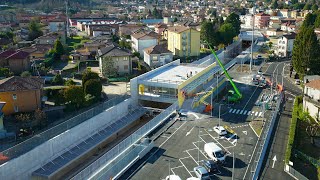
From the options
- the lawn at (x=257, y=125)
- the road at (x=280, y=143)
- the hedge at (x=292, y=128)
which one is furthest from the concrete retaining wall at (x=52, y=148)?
the hedge at (x=292, y=128)

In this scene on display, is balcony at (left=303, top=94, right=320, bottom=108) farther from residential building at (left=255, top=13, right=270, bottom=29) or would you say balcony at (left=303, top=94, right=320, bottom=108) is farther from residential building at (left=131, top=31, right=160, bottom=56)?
residential building at (left=255, top=13, right=270, bottom=29)

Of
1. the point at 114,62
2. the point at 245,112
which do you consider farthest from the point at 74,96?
the point at 245,112

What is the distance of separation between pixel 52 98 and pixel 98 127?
7.93 meters

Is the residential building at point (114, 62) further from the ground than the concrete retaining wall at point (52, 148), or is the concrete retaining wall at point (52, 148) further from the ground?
the residential building at point (114, 62)

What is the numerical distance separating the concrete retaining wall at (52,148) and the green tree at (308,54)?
20.0 metres

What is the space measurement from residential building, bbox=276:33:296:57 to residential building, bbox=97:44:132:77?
85.6 feet

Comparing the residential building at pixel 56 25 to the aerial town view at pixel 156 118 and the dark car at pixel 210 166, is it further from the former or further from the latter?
the dark car at pixel 210 166

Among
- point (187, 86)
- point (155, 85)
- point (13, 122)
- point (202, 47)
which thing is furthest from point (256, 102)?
point (202, 47)

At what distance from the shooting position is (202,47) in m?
60.7

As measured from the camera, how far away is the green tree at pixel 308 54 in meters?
36.3

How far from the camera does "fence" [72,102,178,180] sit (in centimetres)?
1823

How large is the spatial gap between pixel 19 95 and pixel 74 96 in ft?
13.9

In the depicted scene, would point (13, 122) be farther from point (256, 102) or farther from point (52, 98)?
point (256, 102)

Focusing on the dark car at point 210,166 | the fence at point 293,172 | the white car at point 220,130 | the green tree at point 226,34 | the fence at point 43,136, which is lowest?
the fence at point 293,172
